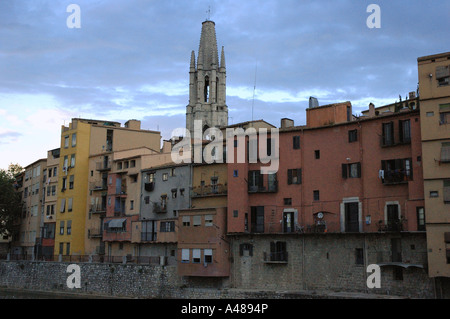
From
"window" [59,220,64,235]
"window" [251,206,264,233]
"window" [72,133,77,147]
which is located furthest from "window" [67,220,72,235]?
"window" [251,206,264,233]

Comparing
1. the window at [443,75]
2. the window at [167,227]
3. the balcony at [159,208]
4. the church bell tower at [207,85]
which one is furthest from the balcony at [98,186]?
the church bell tower at [207,85]

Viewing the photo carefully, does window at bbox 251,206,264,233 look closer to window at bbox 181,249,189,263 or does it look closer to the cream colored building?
window at bbox 181,249,189,263

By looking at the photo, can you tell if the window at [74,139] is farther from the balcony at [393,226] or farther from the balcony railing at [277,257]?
the balcony at [393,226]

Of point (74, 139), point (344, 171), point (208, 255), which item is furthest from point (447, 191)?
point (74, 139)

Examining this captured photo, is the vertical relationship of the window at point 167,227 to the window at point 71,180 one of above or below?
below

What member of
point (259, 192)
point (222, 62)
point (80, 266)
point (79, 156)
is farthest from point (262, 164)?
point (222, 62)

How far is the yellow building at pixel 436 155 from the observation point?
41.1 meters

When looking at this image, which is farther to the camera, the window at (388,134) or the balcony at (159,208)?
the balcony at (159,208)

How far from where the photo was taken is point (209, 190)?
57344 mm

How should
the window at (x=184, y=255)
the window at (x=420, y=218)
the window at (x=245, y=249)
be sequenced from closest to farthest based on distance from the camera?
1. the window at (x=420, y=218)
2. the window at (x=245, y=249)
3. the window at (x=184, y=255)

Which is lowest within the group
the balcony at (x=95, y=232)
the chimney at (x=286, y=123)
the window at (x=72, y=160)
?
the balcony at (x=95, y=232)

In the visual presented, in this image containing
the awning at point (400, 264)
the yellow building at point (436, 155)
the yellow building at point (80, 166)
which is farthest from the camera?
the yellow building at point (80, 166)

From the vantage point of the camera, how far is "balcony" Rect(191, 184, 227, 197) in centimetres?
5606

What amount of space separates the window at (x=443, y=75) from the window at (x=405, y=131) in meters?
4.11
